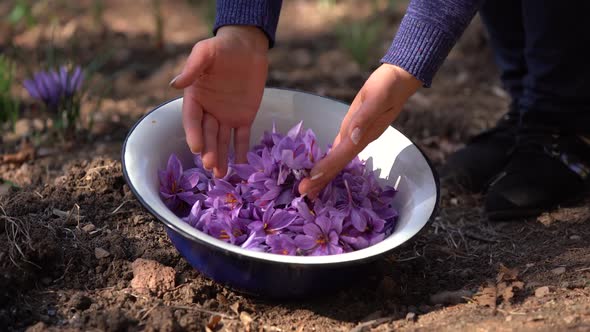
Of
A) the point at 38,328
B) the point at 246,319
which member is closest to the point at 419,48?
the point at 246,319

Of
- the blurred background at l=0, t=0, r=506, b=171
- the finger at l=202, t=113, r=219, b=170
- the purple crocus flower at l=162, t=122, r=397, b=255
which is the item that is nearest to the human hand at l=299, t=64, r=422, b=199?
the purple crocus flower at l=162, t=122, r=397, b=255

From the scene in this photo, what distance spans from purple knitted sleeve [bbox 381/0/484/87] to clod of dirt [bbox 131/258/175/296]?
72 cm

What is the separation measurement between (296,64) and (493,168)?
1343 mm

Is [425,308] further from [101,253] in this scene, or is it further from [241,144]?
[101,253]

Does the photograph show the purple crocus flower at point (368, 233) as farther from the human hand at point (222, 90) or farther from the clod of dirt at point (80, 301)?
the clod of dirt at point (80, 301)

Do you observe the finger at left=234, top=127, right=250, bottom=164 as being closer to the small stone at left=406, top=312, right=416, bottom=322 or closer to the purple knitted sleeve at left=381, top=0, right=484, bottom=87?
the purple knitted sleeve at left=381, top=0, right=484, bottom=87

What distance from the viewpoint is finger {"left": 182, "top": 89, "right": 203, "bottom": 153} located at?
167 cm

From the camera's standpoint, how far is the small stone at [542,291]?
1.67m

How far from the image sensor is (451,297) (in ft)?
5.53

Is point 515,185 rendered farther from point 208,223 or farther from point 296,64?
point 296,64

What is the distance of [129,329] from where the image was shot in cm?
151

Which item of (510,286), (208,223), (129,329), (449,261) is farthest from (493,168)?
(129,329)

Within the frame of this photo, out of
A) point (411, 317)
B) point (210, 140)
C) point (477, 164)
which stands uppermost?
point (210, 140)

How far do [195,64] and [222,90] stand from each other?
171mm
